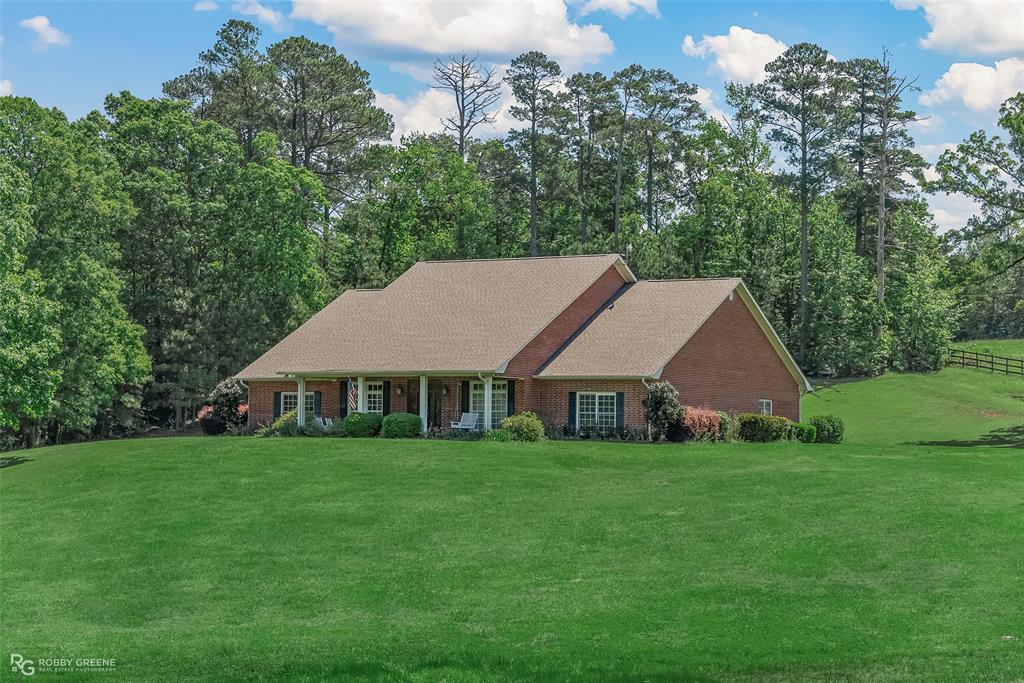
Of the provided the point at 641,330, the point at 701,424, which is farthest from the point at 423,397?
the point at 701,424

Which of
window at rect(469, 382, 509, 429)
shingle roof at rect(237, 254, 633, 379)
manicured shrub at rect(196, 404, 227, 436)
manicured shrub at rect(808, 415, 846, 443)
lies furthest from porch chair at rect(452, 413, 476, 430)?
manicured shrub at rect(808, 415, 846, 443)

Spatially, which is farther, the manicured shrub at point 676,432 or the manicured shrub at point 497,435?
the manicured shrub at point 676,432

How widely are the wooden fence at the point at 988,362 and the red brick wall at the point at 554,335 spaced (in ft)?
104

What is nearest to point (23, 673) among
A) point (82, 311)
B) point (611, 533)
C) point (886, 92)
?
point (611, 533)

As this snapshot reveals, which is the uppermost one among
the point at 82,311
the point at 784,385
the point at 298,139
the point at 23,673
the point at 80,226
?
the point at 298,139

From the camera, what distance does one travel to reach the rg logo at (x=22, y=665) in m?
15.4

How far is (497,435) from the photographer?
39.1 meters

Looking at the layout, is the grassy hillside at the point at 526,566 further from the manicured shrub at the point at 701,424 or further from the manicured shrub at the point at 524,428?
the manicured shrub at the point at 701,424

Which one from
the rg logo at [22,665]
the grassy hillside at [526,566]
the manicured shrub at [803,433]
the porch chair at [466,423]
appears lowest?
the rg logo at [22,665]

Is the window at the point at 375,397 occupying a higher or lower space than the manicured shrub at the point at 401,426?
higher

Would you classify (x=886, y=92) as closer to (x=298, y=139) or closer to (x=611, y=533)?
Result: (x=298, y=139)

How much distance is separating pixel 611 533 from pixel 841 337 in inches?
1920

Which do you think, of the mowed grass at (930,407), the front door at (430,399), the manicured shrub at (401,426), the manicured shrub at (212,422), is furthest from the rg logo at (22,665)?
the mowed grass at (930,407)

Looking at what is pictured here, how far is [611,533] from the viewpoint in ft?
77.4
